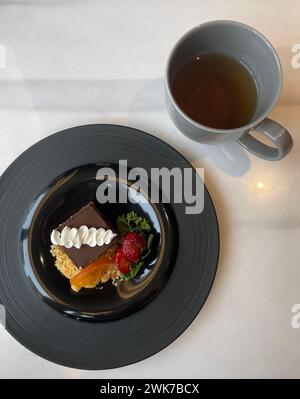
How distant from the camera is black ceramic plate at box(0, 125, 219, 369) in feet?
2.59

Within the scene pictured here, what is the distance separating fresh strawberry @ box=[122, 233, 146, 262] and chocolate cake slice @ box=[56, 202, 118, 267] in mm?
36

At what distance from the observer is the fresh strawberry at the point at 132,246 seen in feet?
2.58

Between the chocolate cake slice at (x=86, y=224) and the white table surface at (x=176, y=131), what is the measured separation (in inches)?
6.3

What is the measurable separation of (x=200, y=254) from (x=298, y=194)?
8.6 inches

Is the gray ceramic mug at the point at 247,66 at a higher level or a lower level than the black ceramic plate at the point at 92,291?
higher

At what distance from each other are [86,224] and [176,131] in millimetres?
233

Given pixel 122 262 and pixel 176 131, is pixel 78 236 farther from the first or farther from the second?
pixel 176 131

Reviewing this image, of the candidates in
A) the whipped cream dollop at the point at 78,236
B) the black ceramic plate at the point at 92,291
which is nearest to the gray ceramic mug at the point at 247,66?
the black ceramic plate at the point at 92,291

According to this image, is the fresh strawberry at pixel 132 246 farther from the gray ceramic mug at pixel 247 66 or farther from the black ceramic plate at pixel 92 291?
the gray ceramic mug at pixel 247 66

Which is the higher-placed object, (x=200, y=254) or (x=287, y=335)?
(x=200, y=254)

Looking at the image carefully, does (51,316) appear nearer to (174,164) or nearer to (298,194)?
(174,164)

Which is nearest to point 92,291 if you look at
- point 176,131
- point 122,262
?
point 122,262

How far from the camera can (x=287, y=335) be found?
0.84 m

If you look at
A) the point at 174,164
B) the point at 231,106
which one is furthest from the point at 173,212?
the point at 231,106
